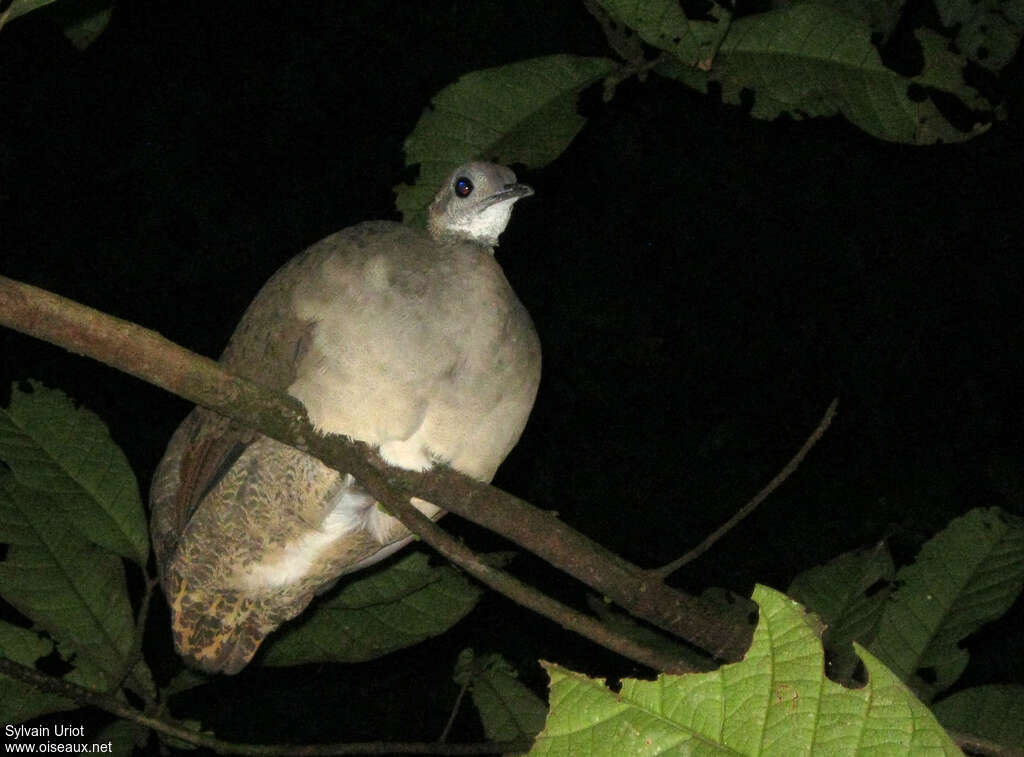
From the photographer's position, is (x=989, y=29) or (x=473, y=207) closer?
(x=989, y=29)

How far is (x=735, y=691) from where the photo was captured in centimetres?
97

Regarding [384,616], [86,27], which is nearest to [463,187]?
[86,27]

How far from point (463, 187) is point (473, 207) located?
0.06m

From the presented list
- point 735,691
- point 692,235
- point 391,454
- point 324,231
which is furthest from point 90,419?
point 692,235

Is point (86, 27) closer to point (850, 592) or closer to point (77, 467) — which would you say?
point (77, 467)

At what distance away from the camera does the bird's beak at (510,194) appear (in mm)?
2771

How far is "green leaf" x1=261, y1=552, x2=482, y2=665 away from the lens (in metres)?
3.00

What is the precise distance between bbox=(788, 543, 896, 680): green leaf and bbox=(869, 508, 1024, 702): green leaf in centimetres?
3

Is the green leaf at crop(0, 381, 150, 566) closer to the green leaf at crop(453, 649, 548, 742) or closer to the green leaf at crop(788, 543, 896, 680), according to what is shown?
the green leaf at crop(453, 649, 548, 742)

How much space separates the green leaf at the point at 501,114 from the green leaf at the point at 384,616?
122cm

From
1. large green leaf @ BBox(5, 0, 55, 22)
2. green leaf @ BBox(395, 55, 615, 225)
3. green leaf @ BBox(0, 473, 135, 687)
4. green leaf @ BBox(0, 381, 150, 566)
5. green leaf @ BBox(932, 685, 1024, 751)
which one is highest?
large green leaf @ BBox(5, 0, 55, 22)

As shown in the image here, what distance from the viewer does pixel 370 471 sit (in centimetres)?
216

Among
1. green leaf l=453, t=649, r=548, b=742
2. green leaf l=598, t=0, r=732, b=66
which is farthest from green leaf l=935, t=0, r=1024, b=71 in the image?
green leaf l=453, t=649, r=548, b=742

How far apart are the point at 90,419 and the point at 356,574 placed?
88 centimetres
